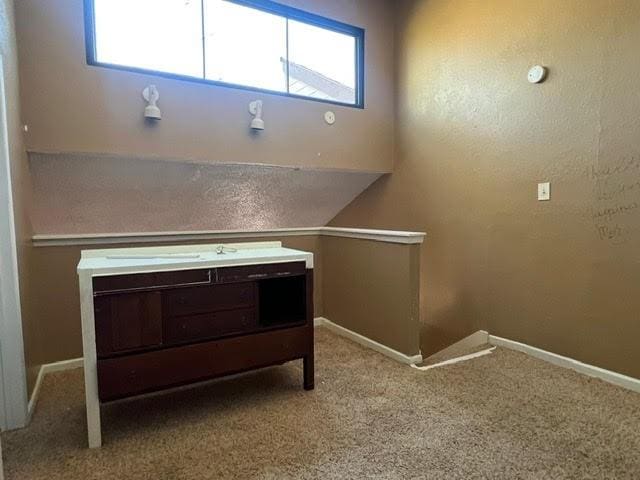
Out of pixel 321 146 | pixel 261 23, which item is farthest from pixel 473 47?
pixel 261 23

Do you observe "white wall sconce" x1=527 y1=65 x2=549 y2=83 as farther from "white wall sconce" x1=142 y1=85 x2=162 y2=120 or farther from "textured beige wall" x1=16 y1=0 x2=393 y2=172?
"white wall sconce" x1=142 y1=85 x2=162 y2=120

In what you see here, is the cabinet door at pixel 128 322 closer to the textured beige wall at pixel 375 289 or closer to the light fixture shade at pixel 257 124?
the textured beige wall at pixel 375 289

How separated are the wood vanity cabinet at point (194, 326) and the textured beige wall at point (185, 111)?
125 centimetres

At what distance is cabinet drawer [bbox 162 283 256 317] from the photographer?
188cm

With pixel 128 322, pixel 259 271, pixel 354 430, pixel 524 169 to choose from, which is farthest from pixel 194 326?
pixel 524 169

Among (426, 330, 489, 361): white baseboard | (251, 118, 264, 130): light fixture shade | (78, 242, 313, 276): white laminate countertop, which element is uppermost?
(251, 118, 264, 130): light fixture shade

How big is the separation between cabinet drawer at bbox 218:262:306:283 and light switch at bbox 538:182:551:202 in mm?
1662

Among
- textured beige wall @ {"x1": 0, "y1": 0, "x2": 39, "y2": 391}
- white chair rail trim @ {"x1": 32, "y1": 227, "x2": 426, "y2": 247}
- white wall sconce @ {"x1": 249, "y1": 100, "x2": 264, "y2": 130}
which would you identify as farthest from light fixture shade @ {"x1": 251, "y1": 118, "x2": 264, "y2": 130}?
textured beige wall @ {"x1": 0, "y1": 0, "x2": 39, "y2": 391}

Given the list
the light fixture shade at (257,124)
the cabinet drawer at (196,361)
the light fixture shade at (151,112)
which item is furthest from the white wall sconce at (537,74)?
the light fixture shade at (151,112)

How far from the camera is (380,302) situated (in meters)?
2.83

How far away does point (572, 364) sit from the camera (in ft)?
8.16

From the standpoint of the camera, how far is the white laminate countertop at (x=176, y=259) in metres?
1.77

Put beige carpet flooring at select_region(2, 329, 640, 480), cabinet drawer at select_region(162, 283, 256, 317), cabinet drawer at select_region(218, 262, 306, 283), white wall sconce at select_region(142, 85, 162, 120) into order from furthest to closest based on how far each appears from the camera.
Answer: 1. white wall sconce at select_region(142, 85, 162, 120)
2. cabinet drawer at select_region(218, 262, 306, 283)
3. cabinet drawer at select_region(162, 283, 256, 317)
4. beige carpet flooring at select_region(2, 329, 640, 480)

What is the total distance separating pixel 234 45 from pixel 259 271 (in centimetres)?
196
